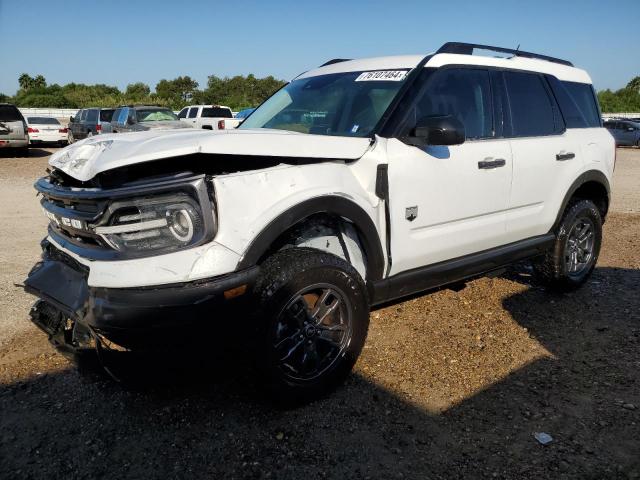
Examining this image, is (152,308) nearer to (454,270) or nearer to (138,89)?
(454,270)

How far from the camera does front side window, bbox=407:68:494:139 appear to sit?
3494 millimetres

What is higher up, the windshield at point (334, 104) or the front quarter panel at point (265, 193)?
the windshield at point (334, 104)

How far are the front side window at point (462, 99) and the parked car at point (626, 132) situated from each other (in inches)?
978

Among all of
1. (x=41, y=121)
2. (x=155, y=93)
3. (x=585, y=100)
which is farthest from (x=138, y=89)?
(x=585, y=100)

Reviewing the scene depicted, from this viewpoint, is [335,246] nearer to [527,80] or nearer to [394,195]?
[394,195]

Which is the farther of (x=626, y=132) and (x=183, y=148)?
(x=626, y=132)

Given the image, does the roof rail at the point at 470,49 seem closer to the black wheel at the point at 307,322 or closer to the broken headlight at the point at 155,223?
the black wheel at the point at 307,322

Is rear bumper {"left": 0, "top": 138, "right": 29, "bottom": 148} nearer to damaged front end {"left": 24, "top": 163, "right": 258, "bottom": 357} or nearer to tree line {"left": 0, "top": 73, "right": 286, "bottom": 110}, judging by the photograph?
damaged front end {"left": 24, "top": 163, "right": 258, "bottom": 357}

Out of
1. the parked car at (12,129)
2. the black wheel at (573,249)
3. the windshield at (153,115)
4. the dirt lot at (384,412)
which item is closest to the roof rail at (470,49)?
the black wheel at (573,249)

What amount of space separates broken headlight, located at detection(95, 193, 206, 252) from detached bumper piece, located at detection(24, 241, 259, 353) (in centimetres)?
21

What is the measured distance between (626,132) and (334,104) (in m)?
26.2

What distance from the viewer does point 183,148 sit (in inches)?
95.2

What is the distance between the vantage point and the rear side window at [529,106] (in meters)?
4.06

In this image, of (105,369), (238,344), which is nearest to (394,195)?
(238,344)
